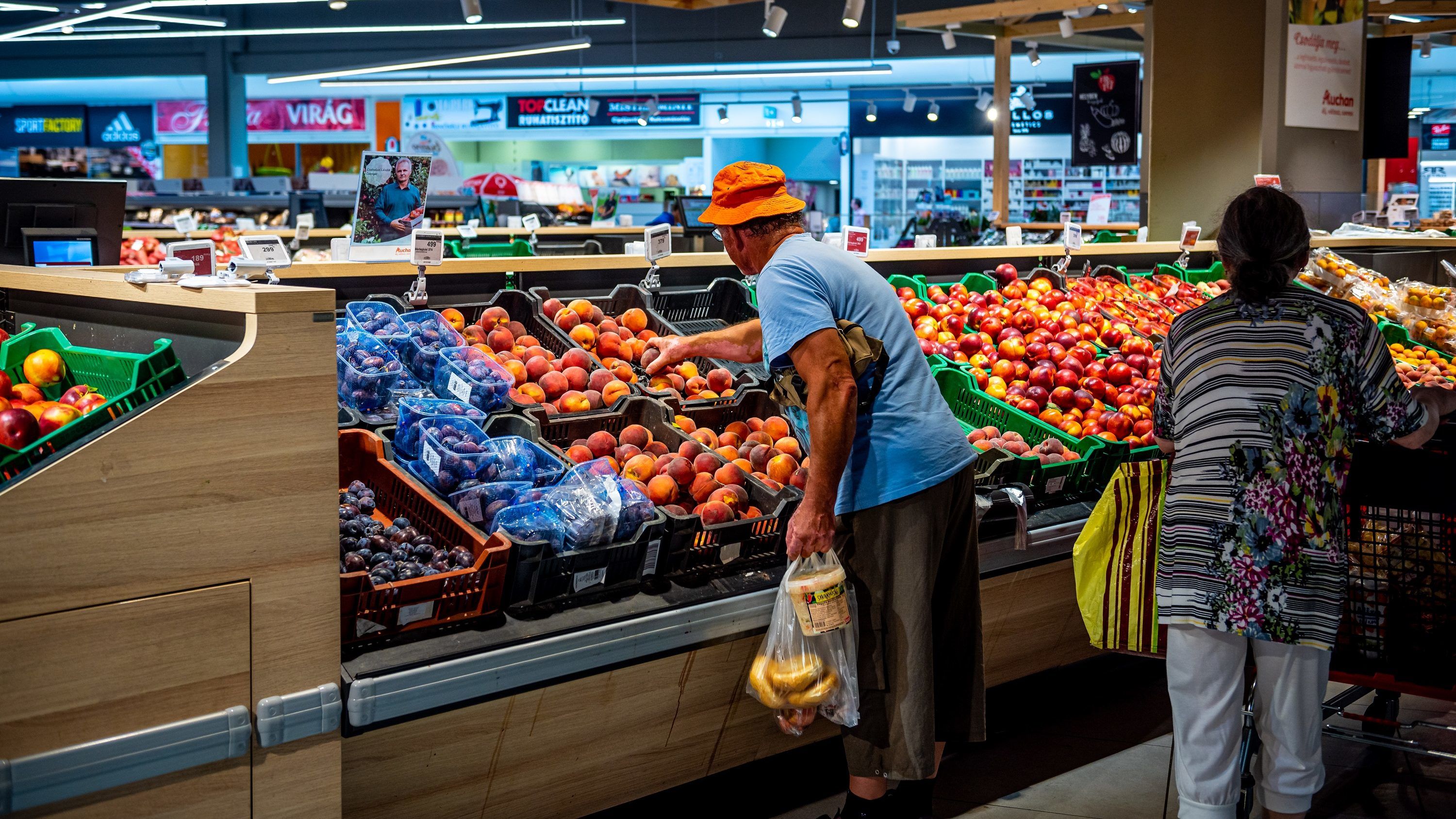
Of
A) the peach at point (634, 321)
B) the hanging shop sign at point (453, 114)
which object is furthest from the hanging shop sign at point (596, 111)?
the peach at point (634, 321)

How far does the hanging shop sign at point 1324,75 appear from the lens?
6.18 meters

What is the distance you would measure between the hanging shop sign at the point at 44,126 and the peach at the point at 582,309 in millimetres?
22609

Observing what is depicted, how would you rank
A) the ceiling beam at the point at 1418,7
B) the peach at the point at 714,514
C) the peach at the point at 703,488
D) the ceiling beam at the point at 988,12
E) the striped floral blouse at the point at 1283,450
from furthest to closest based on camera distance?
1. the ceiling beam at the point at 1418,7
2. the ceiling beam at the point at 988,12
3. the peach at the point at 703,488
4. the peach at the point at 714,514
5. the striped floral blouse at the point at 1283,450

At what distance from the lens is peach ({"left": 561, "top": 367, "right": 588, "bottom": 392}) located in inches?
122

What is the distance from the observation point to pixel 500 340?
3236 mm

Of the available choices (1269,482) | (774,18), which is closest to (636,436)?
(1269,482)

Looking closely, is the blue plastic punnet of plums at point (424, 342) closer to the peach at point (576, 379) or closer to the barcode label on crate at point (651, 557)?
the peach at point (576, 379)

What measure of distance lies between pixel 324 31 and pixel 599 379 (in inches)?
522

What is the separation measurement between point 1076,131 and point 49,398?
8878 mm

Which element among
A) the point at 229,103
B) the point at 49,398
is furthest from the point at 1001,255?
the point at 229,103

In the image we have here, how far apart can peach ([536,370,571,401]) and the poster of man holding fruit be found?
0.70 meters

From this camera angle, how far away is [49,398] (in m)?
2.36

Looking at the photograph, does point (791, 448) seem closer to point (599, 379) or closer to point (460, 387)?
point (599, 379)

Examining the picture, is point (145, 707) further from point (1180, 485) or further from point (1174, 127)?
point (1174, 127)
